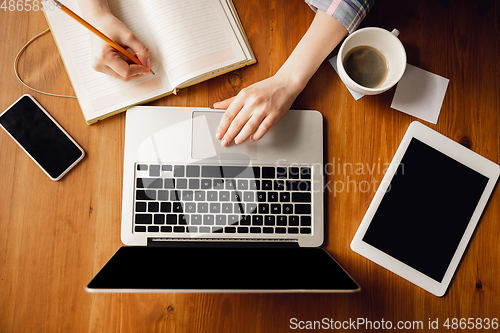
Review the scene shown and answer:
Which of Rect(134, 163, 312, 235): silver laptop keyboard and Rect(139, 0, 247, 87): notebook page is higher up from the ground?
Rect(139, 0, 247, 87): notebook page

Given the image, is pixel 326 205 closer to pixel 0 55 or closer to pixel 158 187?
pixel 158 187

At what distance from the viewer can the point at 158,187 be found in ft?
1.99

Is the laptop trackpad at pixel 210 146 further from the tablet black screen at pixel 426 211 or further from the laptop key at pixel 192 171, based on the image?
the tablet black screen at pixel 426 211

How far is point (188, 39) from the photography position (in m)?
0.64

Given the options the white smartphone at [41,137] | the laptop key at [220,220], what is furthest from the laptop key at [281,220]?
the white smartphone at [41,137]

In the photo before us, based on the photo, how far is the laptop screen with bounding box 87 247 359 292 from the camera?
18.2 inches

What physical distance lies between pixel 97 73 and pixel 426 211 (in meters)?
0.75

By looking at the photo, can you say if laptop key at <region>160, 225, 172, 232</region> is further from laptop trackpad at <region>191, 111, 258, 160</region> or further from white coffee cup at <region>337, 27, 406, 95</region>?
white coffee cup at <region>337, 27, 406, 95</region>

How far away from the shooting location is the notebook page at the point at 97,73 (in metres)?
0.64

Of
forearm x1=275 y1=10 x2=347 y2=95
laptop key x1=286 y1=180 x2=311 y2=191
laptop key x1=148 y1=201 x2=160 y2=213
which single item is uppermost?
forearm x1=275 y1=10 x2=347 y2=95

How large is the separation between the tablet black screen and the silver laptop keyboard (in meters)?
0.17

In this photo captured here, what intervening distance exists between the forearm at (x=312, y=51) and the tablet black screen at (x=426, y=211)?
0.27 m

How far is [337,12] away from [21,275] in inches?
33.0

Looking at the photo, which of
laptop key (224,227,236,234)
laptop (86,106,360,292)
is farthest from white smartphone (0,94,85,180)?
laptop key (224,227,236,234)
